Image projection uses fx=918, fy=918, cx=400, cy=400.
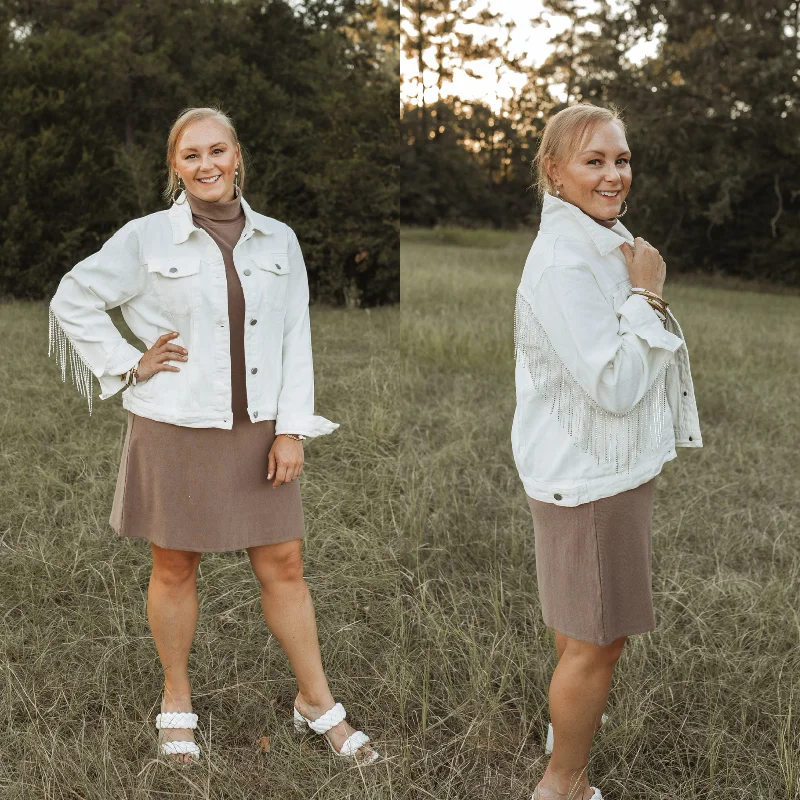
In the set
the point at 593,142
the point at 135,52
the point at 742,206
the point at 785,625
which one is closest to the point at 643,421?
the point at 593,142

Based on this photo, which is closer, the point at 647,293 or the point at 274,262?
the point at 647,293

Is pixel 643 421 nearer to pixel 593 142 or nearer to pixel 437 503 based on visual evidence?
pixel 593 142

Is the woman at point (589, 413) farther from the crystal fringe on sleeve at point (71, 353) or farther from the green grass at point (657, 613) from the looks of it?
the crystal fringe on sleeve at point (71, 353)

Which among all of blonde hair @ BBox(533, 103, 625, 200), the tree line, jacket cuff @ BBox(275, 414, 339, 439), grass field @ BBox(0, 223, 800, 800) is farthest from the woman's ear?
the tree line

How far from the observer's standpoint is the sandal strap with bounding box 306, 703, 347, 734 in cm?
258

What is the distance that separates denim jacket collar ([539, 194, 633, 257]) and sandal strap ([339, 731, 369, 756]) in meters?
1.48

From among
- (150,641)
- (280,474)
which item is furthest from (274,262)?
(150,641)

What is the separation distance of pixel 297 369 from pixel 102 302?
543mm

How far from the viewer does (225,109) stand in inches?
490

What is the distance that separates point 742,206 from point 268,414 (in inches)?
817

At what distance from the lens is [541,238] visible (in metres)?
1.99

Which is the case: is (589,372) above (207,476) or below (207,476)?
above

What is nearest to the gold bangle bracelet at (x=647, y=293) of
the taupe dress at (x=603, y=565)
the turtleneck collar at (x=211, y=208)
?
the taupe dress at (x=603, y=565)

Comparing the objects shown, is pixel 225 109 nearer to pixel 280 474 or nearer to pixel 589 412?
pixel 280 474
